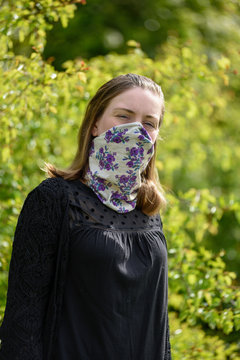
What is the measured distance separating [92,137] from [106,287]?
600 millimetres

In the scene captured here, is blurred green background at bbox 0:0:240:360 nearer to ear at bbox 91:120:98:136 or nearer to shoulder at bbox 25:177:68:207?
ear at bbox 91:120:98:136

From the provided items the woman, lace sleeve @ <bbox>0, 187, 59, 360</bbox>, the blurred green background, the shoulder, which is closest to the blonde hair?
the woman

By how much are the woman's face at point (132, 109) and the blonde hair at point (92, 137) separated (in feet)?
0.08

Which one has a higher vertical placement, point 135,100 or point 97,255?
point 135,100

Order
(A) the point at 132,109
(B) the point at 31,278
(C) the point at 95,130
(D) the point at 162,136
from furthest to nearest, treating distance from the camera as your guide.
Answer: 1. (D) the point at 162,136
2. (C) the point at 95,130
3. (A) the point at 132,109
4. (B) the point at 31,278

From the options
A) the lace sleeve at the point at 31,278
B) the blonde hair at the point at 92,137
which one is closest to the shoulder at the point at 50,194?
the lace sleeve at the point at 31,278

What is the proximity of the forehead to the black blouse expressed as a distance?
1.08 ft

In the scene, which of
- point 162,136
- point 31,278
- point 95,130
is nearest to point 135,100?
point 95,130

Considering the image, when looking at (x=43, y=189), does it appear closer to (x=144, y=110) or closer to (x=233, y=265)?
(x=144, y=110)

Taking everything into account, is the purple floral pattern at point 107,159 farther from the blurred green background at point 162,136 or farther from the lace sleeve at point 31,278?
the blurred green background at point 162,136

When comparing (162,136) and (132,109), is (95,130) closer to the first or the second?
(132,109)

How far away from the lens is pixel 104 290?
1733mm

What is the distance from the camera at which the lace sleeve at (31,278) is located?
5.47ft

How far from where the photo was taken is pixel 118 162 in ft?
6.31
